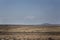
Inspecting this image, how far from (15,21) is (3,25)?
0.16 m

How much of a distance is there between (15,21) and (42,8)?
0.39 m

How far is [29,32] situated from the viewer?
4.61 feet

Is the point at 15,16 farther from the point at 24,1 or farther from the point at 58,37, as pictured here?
the point at 58,37

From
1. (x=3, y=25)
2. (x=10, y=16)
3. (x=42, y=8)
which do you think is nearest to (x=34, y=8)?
(x=42, y=8)

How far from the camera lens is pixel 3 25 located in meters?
1.44

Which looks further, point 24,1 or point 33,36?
point 24,1

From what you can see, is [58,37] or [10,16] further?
[10,16]

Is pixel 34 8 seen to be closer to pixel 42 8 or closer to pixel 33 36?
pixel 42 8

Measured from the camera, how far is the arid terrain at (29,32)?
1397 millimetres

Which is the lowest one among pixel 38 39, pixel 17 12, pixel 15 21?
pixel 38 39

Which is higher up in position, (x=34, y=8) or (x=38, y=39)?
(x=34, y=8)

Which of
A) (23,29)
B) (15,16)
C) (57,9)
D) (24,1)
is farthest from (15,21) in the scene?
(57,9)

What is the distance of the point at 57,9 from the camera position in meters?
1.52

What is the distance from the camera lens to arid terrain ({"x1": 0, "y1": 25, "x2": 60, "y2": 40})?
1397 millimetres
